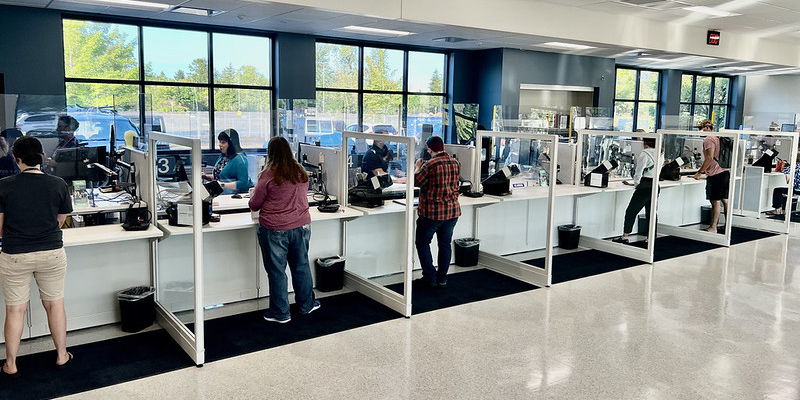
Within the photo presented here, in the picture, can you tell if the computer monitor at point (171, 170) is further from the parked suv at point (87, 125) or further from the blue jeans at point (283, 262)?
the blue jeans at point (283, 262)

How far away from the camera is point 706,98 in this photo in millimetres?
14555

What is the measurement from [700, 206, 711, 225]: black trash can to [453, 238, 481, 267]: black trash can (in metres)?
4.22

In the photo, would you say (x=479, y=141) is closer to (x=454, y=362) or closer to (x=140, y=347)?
(x=454, y=362)

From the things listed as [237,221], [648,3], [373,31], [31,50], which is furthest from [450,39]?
[237,221]

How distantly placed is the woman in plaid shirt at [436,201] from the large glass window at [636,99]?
853cm

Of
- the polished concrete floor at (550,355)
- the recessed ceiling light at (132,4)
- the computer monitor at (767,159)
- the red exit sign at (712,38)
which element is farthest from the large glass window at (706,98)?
the recessed ceiling light at (132,4)

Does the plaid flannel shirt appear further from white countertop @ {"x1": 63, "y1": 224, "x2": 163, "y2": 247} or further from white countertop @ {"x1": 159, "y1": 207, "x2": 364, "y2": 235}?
white countertop @ {"x1": 63, "y1": 224, "x2": 163, "y2": 247}

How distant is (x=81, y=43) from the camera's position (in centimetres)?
746

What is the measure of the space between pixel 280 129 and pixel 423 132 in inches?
79.6

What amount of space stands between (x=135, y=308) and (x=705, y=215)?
7.61 m

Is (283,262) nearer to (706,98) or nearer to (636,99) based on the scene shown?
(636,99)

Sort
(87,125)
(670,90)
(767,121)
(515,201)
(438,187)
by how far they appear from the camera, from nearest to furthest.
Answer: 1. (438,187)
2. (87,125)
3. (515,201)
4. (670,90)
5. (767,121)

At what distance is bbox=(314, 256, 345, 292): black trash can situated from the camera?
16.8 feet

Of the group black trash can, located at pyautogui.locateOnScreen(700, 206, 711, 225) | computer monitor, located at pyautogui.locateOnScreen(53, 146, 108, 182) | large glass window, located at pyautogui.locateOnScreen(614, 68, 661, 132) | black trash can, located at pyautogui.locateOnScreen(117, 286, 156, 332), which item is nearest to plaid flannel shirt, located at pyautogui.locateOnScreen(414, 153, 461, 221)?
black trash can, located at pyautogui.locateOnScreen(117, 286, 156, 332)
